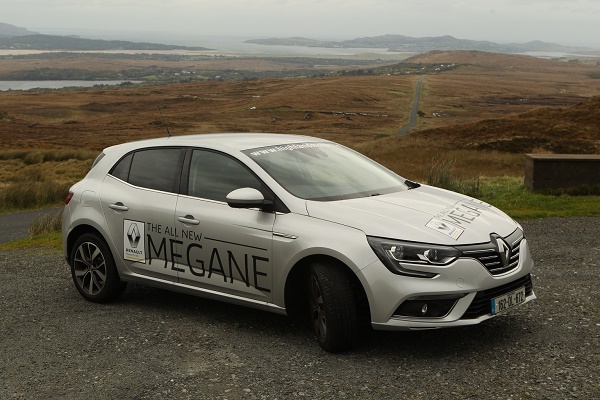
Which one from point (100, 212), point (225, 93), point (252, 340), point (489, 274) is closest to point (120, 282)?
point (100, 212)

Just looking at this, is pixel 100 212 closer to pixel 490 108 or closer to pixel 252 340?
pixel 252 340

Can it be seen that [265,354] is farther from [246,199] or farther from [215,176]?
[215,176]

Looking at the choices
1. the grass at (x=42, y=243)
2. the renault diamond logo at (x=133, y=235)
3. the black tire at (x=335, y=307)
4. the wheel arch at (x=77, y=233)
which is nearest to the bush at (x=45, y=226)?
the grass at (x=42, y=243)

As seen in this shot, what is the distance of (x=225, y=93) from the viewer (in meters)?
134

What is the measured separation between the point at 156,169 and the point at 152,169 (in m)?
0.06

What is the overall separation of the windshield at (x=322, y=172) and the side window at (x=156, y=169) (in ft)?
2.62

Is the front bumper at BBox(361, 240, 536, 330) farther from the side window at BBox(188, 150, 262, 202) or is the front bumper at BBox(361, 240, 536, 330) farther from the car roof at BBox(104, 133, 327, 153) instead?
the car roof at BBox(104, 133, 327, 153)

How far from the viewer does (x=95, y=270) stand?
306 inches

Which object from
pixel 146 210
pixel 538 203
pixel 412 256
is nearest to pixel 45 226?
pixel 538 203

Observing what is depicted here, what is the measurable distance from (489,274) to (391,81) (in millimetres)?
143636

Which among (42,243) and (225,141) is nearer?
(225,141)

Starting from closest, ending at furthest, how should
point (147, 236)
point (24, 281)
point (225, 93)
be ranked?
1. point (147, 236)
2. point (24, 281)
3. point (225, 93)

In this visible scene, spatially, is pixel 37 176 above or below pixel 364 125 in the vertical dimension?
above

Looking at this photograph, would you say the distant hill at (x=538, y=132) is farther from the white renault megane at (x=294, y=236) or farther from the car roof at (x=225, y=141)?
the white renault megane at (x=294, y=236)
